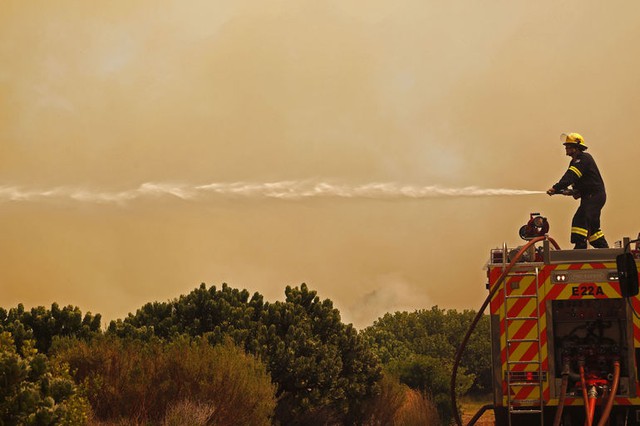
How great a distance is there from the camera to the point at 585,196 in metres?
16.8

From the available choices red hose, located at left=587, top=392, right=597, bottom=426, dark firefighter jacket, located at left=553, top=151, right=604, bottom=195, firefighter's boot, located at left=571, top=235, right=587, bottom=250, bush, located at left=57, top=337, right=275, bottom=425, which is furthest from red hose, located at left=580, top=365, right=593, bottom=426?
bush, located at left=57, top=337, right=275, bottom=425

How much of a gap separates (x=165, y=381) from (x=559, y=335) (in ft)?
29.0

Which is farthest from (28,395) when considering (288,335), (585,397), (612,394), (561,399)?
Answer: (288,335)

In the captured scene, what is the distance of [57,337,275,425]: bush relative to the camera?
19719 millimetres

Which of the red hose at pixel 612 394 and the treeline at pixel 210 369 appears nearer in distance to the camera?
the red hose at pixel 612 394

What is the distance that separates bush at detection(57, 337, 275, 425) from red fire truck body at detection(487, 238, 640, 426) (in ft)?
23.9

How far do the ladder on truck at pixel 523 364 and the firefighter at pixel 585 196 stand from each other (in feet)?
6.87

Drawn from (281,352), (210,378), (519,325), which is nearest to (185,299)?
(281,352)

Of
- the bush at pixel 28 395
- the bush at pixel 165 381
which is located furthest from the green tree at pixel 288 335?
the bush at pixel 28 395

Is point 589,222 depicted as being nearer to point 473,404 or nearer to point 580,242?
point 580,242

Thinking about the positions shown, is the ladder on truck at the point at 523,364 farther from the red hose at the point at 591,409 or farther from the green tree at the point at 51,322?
the green tree at the point at 51,322

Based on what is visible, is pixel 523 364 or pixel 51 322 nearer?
pixel 523 364

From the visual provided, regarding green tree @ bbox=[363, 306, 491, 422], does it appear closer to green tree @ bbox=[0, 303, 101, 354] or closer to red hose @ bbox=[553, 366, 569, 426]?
green tree @ bbox=[0, 303, 101, 354]

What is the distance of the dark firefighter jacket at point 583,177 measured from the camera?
1675cm
